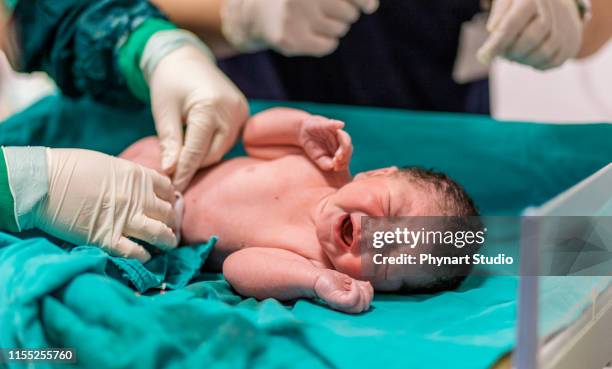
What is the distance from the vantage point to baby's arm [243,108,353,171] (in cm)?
123

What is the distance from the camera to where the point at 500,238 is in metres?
1.20

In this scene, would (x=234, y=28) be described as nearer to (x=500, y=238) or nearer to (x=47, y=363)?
(x=500, y=238)

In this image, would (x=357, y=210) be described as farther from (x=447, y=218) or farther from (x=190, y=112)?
(x=190, y=112)

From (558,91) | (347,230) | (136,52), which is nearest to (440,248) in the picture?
(347,230)

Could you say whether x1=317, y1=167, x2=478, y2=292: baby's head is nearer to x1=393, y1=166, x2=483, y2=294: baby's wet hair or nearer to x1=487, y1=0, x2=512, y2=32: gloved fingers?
x1=393, y1=166, x2=483, y2=294: baby's wet hair

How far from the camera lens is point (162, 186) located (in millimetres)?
1154

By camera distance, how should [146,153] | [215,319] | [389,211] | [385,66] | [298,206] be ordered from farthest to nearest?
[385,66]
[146,153]
[298,206]
[389,211]
[215,319]

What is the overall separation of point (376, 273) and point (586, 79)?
1808mm

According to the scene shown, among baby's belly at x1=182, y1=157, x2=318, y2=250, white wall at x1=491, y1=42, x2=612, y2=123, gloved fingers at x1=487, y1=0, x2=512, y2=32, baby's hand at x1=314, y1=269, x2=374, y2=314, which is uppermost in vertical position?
gloved fingers at x1=487, y1=0, x2=512, y2=32

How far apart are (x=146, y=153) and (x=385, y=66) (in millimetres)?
729

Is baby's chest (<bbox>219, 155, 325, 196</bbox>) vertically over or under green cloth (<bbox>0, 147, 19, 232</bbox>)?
under

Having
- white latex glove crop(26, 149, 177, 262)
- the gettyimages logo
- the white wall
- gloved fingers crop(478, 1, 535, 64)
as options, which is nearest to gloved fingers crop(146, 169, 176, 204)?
white latex glove crop(26, 149, 177, 262)

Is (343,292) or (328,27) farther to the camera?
(328,27)

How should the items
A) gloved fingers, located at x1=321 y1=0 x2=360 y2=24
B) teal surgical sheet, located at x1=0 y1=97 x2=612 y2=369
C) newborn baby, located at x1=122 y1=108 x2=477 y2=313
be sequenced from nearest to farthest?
teal surgical sheet, located at x1=0 y1=97 x2=612 y2=369 → newborn baby, located at x1=122 y1=108 x2=477 y2=313 → gloved fingers, located at x1=321 y1=0 x2=360 y2=24
